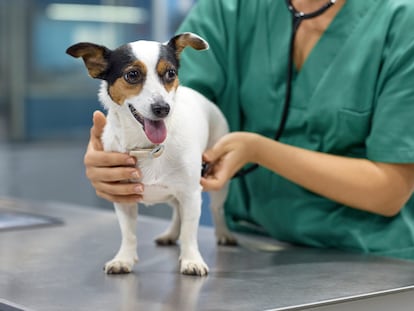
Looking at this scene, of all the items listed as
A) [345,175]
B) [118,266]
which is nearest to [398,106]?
[345,175]

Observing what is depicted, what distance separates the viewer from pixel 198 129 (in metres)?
1.31

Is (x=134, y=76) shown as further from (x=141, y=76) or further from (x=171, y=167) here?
(x=171, y=167)

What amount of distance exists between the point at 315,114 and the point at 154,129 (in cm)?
45

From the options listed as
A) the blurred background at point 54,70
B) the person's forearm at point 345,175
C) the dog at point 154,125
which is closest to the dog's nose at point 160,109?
the dog at point 154,125

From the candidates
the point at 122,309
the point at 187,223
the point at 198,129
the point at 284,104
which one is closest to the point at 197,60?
the point at 284,104

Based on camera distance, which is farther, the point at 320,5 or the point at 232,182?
the point at 232,182

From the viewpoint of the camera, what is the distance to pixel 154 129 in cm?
115

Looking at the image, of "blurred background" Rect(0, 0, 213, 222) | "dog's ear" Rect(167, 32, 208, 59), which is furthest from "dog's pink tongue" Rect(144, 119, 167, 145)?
"blurred background" Rect(0, 0, 213, 222)

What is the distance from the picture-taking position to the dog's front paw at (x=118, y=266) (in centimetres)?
126

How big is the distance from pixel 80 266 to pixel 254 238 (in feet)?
1.40

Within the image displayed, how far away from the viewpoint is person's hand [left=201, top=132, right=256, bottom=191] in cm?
139

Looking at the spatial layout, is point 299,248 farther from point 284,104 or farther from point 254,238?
point 284,104

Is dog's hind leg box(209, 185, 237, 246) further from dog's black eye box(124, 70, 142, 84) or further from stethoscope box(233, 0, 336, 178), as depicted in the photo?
dog's black eye box(124, 70, 142, 84)

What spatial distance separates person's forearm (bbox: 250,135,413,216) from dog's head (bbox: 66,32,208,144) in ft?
1.11
